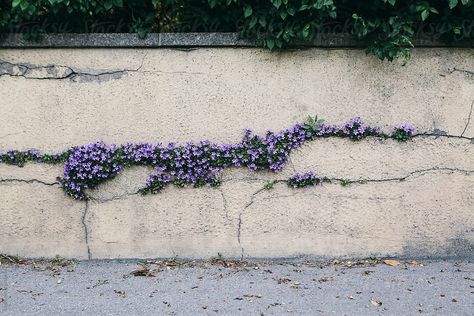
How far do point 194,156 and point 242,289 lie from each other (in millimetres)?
1119

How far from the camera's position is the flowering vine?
4.58m

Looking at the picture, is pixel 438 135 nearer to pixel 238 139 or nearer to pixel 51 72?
pixel 238 139

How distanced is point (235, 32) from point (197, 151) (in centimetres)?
98

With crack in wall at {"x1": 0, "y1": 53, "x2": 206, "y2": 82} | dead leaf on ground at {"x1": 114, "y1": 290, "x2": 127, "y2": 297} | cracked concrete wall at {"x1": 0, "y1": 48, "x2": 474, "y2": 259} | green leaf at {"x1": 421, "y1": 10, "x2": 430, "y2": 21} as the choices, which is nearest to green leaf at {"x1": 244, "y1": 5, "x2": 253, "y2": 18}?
cracked concrete wall at {"x1": 0, "y1": 48, "x2": 474, "y2": 259}

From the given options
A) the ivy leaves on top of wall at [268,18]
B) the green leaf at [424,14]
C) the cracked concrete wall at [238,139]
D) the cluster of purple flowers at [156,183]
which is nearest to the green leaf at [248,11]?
the ivy leaves on top of wall at [268,18]

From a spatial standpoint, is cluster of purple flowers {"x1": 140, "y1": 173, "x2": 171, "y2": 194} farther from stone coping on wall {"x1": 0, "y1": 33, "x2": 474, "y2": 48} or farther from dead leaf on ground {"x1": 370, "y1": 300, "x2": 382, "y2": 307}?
dead leaf on ground {"x1": 370, "y1": 300, "x2": 382, "y2": 307}

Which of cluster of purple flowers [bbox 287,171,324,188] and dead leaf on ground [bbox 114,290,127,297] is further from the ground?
cluster of purple flowers [bbox 287,171,324,188]

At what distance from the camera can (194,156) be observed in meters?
4.59

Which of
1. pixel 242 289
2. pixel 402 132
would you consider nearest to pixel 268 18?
pixel 402 132

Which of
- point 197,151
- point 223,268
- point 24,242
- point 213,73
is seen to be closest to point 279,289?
point 223,268

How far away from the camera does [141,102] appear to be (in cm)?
462

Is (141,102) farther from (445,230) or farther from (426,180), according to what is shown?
(445,230)

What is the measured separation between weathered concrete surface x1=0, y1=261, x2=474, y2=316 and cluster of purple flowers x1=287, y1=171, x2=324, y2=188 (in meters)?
0.63

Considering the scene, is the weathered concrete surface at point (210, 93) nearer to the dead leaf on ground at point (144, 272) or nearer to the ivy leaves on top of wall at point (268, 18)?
the ivy leaves on top of wall at point (268, 18)
